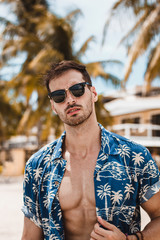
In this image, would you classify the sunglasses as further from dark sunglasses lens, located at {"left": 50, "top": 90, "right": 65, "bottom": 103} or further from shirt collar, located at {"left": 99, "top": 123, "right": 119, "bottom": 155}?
shirt collar, located at {"left": 99, "top": 123, "right": 119, "bottom": 155}

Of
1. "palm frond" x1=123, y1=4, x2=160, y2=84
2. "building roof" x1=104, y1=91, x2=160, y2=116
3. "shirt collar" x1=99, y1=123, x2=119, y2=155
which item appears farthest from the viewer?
"building roof" x1=104, y1=91, x2=160, y2=116

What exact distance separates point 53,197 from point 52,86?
0.65 meters

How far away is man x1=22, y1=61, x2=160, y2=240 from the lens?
1.69 meters

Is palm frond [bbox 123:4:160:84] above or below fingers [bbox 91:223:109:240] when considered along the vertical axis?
above

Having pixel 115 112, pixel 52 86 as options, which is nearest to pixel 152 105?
pixel 115 112

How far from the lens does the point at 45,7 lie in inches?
838

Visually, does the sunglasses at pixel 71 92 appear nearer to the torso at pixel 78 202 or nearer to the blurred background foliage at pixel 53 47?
the torso at pixel 78 202

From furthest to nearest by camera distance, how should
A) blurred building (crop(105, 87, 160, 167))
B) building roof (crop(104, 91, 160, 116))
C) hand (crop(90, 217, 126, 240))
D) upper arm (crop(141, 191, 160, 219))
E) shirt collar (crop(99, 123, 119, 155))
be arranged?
building roof (crop(104, 91, 160, 116)) → blurred building (crop(105, 87, 160, 167)) → shirt collar (crop(99, 123, 119, 155)) → upper arm (crop(141, 191, 160, 219)) → hand (crop(90, 217, 126, 240))

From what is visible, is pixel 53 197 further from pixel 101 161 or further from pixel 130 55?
pixel 130 55

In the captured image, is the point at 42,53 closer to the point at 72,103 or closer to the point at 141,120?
the point at 141,120

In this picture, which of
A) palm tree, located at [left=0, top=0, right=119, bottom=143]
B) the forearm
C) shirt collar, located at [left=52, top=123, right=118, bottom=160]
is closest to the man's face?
shirt collar, located at [left=52, top=123, right=118, bottom=160]

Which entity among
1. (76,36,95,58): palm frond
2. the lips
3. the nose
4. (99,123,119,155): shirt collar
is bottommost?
(99,123,119,155): shirt collar

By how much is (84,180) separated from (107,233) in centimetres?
36

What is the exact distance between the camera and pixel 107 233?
1579 mm
